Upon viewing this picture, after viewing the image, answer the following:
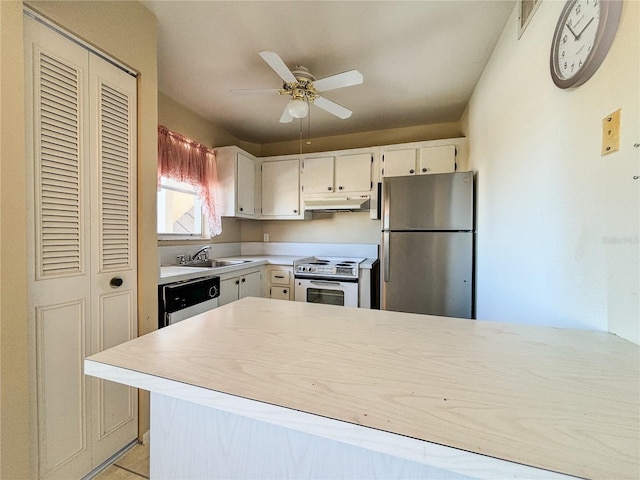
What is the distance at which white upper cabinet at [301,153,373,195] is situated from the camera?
10.1 feet

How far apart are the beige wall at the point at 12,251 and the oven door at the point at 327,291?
2030mm

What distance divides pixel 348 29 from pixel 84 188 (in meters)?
1.71

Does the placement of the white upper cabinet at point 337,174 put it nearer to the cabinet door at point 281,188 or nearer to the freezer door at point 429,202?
the cabinet door at point 281,188

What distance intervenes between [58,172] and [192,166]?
160cm

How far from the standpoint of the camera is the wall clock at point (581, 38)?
756 millimetres

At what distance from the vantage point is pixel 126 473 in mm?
1327

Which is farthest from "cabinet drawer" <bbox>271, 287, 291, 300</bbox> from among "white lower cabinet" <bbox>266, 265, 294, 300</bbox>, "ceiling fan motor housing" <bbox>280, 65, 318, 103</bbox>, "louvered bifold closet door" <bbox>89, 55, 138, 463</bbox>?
"ceiling fan motor housing" <bbox>280, 65, 318, 103</bbox>

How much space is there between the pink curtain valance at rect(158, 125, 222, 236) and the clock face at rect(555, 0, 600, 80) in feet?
8.59

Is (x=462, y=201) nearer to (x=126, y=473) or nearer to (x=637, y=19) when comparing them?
(x=637, y=19)

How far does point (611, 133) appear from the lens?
30.4 inches

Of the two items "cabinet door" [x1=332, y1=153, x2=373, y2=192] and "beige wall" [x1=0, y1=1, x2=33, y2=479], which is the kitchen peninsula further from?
"cabinet door" [x1=332, y1=153, x2=373, y2=192]

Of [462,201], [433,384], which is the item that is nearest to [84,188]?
[433,384]

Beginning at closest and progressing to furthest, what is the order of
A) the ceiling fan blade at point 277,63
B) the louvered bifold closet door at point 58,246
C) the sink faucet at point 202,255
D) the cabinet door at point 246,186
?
1. the louvered bifold closet door at point 58,246
2. the ceiling fan blade at point 277,63
3. the sink faucet at point 202,255
4. the cabinet door at point 246,186

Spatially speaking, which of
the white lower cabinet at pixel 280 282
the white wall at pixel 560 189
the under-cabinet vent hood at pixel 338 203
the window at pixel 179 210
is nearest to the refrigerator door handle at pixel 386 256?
the under-cabinet vent hood at pixel 338 203
